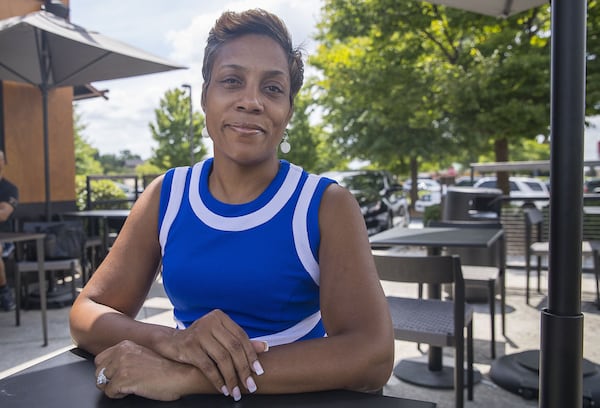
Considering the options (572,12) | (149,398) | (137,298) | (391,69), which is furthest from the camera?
(391,69)

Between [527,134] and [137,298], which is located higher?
[527,134]

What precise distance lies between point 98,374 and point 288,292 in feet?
1.63

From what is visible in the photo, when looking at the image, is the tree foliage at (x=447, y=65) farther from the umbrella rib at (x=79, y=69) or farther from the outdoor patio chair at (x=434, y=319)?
the outdoor patio chair at (x=434, y=319)

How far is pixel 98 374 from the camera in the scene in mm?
1035

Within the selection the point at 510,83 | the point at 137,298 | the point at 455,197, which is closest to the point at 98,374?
the point at 137,298

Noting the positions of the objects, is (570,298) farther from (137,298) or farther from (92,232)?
(92,232)

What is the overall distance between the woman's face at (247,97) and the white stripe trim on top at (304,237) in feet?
0.66

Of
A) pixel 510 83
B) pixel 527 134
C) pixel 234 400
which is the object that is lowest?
pixel 234 400

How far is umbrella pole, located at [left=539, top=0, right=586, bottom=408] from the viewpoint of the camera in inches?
43.9

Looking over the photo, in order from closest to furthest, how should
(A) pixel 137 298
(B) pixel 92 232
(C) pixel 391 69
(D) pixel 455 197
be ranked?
(A) pixel 137 298
(D) pixel 455 197
(B) pixel 92 232
(C) pixel 391 69

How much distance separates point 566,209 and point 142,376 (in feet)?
3.14

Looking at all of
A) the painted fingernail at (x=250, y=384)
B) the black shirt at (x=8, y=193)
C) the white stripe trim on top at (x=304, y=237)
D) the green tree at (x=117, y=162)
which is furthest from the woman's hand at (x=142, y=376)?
the green tree at (x=117, y=162)

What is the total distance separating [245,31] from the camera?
1.44 m

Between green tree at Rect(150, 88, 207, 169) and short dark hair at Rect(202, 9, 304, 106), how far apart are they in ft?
111
